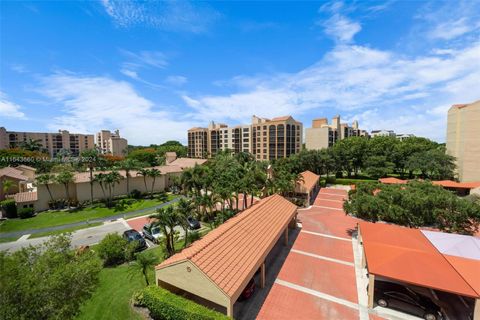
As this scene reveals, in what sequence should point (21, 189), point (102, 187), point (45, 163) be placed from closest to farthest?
point (102, 187) → point (21, 189) → point (45, 163)

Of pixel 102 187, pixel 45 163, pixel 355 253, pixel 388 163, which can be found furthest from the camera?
pixel 45 163

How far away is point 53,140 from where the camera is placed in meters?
115

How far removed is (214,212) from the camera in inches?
1268

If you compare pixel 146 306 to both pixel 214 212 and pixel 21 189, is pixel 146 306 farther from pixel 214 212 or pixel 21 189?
pixel 21 189

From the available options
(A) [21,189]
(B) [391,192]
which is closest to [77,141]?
(A) [21,189]

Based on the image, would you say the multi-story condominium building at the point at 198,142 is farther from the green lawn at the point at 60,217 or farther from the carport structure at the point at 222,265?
the carport structure at the point at 222,265

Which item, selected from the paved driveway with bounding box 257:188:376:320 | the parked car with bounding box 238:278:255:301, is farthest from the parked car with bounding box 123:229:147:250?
the paved driveway with bounding box 257:188:376:320

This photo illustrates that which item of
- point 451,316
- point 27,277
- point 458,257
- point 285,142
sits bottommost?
point 451,316

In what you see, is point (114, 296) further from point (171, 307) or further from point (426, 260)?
point (426, 260)

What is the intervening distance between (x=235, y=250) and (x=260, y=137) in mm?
68157

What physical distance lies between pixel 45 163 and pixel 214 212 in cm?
6716

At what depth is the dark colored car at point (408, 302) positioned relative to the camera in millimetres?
12238

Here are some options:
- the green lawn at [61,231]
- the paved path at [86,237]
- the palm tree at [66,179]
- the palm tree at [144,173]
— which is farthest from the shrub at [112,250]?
the palm tree at [144,173]

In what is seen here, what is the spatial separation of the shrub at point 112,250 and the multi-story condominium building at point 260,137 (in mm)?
61520
